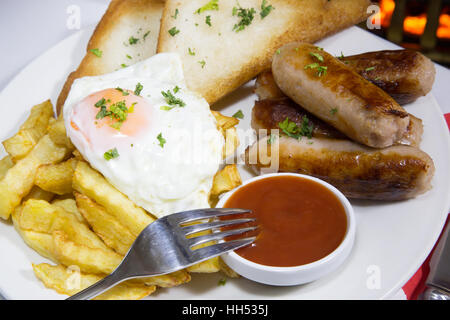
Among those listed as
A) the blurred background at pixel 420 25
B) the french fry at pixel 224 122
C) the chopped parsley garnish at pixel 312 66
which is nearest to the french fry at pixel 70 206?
the french fry at pixel 224 122

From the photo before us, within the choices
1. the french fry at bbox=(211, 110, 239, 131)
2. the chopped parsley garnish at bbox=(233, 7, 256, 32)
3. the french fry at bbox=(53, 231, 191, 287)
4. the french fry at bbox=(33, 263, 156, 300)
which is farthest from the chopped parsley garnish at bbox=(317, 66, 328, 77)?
the french fry at bbox=(33, 263, 156, 300)

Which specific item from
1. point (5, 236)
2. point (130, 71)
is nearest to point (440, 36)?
point (130, 71)

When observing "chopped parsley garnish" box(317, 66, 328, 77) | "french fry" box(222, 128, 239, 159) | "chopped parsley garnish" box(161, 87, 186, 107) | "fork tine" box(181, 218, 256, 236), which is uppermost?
"chopped parsley garnish" box(161, 87, 186, 107)

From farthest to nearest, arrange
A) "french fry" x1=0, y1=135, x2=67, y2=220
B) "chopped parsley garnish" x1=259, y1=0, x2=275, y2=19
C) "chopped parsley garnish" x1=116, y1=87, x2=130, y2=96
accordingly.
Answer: "chopped parsley garnish" x1=259, y1=0, x2=275, y2=19
"chopped parsley garnish" x1=116, y1=87, x2=130, y2=96
"french fry" x1=0, y1=135, x2=67, y2=220

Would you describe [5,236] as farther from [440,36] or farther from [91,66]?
[440,36]

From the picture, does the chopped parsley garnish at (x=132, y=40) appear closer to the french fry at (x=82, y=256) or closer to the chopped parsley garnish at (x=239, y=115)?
the chopped parsley garnish at (x=239, y=115)

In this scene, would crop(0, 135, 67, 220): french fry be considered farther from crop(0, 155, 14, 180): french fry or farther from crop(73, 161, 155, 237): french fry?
crop(73, 161, 155, 237): french fry
